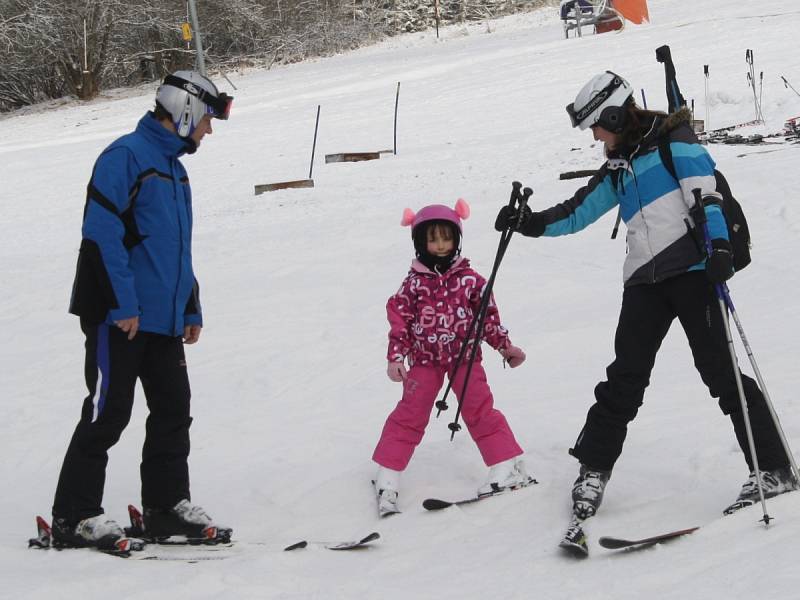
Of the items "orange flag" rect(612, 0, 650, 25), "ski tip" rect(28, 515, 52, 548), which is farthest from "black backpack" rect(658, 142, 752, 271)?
"orange flag" rect(612, 0, 650, 25)

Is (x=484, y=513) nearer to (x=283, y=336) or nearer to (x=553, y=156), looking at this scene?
(x=283, y=336)

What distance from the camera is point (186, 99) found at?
3967 mm

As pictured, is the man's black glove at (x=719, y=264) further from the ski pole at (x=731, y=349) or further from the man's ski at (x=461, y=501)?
the man's ski at (x=461, y=501)

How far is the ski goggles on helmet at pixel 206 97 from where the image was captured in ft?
13.1

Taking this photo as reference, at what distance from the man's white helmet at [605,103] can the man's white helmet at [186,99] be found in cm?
154

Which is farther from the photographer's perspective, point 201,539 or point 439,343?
point 439,343

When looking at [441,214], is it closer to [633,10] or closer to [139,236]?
[139,236]

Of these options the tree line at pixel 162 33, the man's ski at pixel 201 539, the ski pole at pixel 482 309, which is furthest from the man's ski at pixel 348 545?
the tree line at pixel 162 33

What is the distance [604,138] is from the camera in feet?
12.7

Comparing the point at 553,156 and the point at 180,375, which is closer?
the point at 180,375

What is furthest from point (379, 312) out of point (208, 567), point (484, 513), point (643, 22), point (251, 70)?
point (251, 70)

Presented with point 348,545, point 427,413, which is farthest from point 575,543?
point 427,413

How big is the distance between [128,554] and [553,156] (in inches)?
428

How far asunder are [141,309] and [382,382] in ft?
9.60
